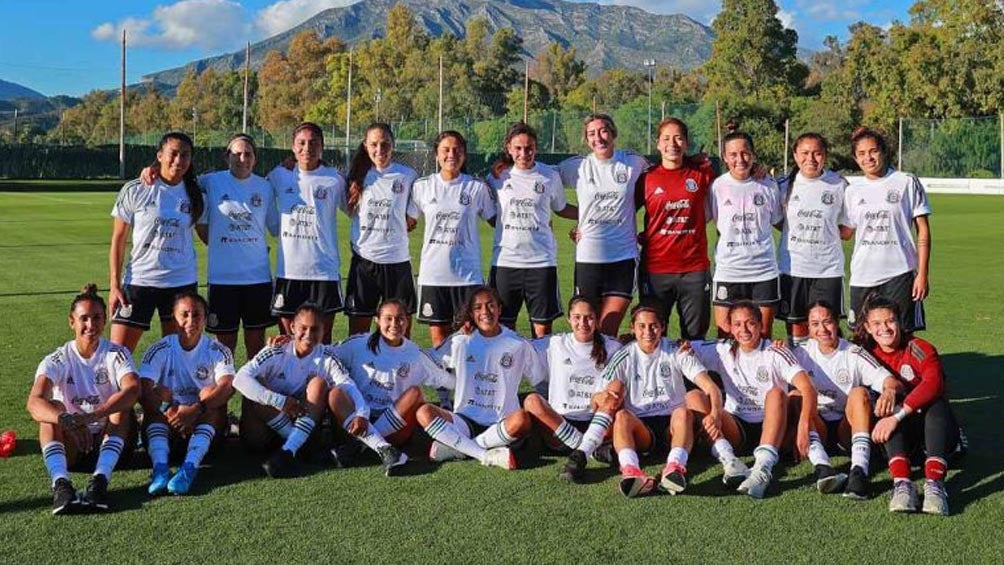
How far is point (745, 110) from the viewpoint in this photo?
55406mm

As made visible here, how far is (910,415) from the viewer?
4938mm

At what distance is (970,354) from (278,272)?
18.2 ft

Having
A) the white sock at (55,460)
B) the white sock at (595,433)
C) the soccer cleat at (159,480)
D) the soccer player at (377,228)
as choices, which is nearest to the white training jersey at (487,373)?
the white sock at (595,433)

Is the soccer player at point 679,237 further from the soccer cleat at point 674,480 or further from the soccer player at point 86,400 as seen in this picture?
the soccer player at point 86,400

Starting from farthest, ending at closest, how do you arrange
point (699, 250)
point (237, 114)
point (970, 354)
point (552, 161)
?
point (237, 114) → point (552, 161) → point (970, 354) → point (699, 250)

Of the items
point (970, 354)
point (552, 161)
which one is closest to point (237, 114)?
point (552, 161)

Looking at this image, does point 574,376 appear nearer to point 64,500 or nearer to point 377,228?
point 377,228

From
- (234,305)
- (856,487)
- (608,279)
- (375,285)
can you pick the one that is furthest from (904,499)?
(234,305)

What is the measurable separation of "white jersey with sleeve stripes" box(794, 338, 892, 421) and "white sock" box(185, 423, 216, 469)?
3127mm

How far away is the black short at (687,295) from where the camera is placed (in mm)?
6066

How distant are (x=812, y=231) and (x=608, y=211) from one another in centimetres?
124

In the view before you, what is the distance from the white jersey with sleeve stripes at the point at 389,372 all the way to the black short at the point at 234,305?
68 centimetres

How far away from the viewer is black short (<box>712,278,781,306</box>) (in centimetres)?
608

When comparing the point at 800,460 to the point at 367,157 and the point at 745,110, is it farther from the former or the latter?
the point at 745,110
